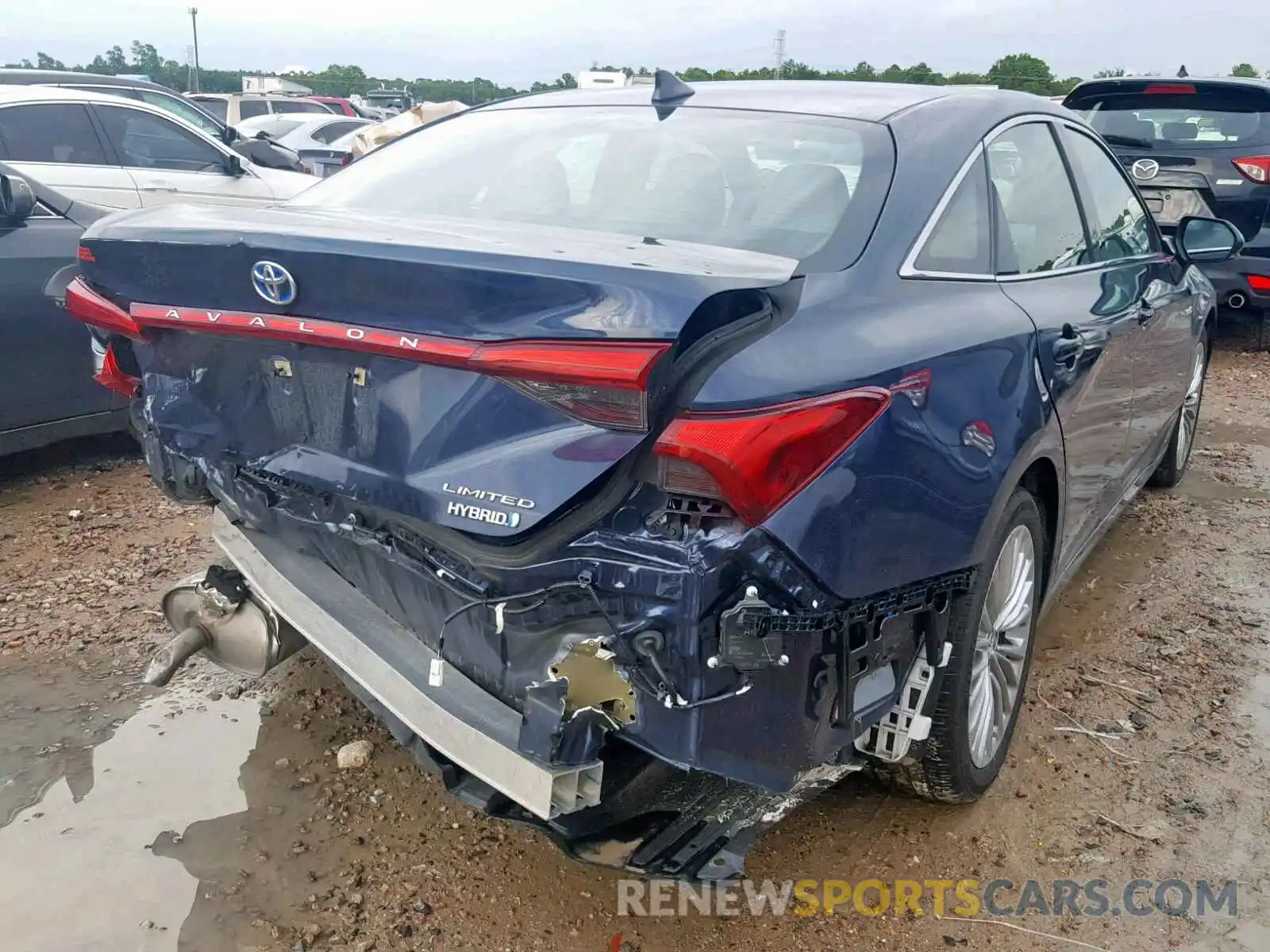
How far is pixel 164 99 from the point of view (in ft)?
31.2

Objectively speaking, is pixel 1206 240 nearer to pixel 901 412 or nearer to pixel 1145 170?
pixel 901 412

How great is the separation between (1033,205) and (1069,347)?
0.49 m

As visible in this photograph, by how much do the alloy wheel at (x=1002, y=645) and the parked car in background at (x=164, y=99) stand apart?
4886 millimetres

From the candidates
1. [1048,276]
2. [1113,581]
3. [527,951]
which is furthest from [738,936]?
[1113,581]

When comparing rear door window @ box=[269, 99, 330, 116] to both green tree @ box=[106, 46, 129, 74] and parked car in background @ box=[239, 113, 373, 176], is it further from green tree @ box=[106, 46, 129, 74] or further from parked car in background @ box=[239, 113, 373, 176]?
green tree @ box=[106, 46, 129, 74]

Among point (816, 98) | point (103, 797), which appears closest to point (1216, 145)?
point (816, 98)

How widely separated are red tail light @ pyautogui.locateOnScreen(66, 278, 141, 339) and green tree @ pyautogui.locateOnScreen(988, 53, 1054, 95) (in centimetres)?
2788

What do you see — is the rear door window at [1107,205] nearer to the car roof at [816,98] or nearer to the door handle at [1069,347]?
the car roof at [816,98]

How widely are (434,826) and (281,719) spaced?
70 centimetres

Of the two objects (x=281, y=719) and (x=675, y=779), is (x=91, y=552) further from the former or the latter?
(x=675, y=779)

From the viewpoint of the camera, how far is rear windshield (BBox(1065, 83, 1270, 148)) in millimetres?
7492

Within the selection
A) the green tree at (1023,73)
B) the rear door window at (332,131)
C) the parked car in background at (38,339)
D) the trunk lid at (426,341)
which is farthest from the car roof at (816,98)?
the green tree at (1023,73)

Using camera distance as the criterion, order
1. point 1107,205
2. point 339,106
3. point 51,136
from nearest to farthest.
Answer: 1. point 1107,205
2. point 51,136
3. point 339,106

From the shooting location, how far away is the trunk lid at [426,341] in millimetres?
1820
